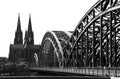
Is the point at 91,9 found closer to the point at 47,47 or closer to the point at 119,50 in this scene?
the point at 119,50

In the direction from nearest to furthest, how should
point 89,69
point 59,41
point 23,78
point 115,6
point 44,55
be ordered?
point 23,78 < point 115,6 < point 89,69 < point 59,41 < point 44,55

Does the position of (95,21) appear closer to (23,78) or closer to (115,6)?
(115,6)

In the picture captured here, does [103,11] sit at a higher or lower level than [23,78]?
higher

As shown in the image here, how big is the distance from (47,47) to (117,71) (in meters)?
95.6

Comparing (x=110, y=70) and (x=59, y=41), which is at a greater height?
(x=59, y=41)

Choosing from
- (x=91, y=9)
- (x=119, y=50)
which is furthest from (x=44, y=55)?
(x=91, y=9)

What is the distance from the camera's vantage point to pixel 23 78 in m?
29.4

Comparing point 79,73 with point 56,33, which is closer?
point 79,73

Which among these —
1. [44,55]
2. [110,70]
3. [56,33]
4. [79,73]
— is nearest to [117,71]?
[110,70]

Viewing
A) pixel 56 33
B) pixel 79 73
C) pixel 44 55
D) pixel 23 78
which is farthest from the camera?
pixel 44 55

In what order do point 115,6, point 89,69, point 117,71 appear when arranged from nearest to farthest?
point 117,71 < point 115,6 < point 89,69

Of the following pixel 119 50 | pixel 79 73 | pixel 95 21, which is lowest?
pixel 79 73

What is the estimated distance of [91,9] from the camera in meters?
49.5

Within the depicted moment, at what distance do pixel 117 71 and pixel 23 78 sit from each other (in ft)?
36.1
